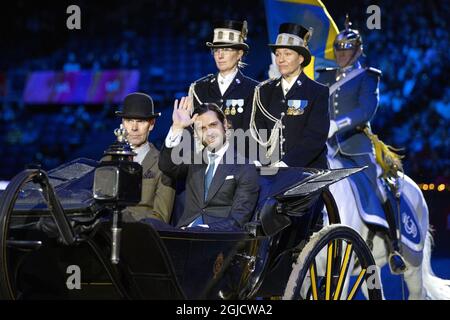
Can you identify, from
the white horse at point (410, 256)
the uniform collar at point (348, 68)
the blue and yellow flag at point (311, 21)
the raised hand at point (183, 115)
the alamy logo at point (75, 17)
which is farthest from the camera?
the blue and yellow flag at point (311, 21)

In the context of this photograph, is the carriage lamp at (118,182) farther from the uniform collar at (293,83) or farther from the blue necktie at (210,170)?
the uniform collar at (293,83)

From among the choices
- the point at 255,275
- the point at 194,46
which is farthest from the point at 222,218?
the point at 194,46

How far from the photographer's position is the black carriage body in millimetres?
3213

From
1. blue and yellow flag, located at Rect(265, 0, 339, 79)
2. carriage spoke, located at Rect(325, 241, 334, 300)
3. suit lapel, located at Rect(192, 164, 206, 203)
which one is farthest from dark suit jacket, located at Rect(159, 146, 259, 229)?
blue and yellow flag, located at Rect(265, 0, 339, 79)

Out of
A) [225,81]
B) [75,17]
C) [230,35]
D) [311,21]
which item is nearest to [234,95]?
[225,81]

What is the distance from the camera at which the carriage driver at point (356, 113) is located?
6.38m

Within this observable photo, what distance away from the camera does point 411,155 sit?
980 cm

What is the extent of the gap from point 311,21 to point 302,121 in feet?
7.90

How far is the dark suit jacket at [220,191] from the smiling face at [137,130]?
0.28m

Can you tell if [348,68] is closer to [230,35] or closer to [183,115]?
[230,35]

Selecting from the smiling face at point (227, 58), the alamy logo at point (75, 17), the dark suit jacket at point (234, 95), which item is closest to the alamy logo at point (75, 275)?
the dark suit jacket at point (234, 95)

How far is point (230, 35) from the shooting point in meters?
4.55

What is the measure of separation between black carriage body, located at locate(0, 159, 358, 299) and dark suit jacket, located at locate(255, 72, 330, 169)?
68 centimetres
